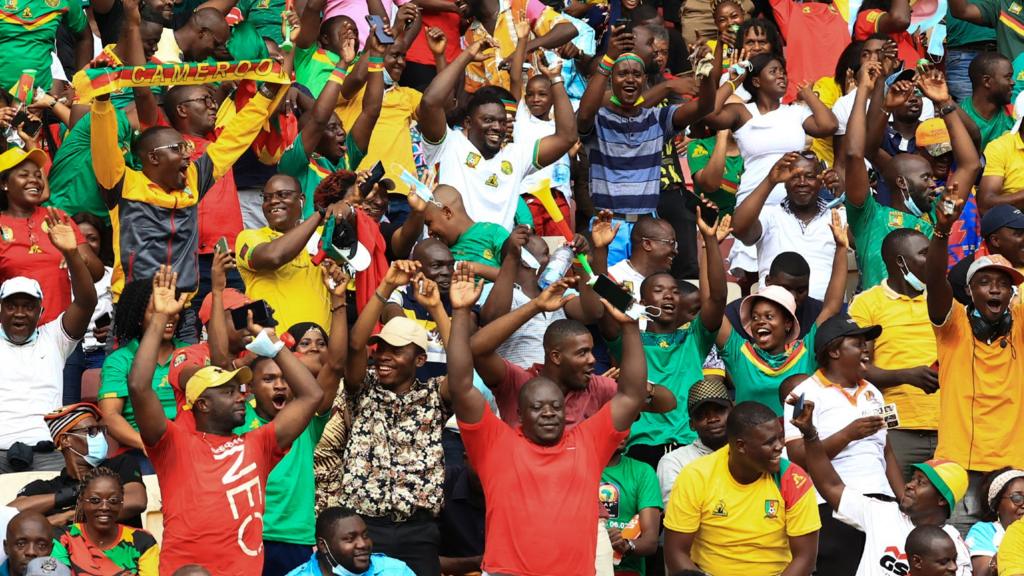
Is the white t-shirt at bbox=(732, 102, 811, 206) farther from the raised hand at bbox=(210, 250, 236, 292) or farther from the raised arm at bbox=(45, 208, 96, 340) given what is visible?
the raised arm at bbox=(45, 208, 96, 340)

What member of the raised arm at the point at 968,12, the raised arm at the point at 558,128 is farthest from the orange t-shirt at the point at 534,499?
the raised arm at the point at 968,12

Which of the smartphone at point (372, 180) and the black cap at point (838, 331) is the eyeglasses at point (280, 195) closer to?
the smartphone at point (372, 180)

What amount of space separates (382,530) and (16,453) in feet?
7.57

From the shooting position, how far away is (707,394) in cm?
1024

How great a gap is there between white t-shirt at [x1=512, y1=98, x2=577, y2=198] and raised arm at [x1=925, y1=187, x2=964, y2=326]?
3415 mm

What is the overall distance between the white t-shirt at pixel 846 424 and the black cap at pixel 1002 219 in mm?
1457

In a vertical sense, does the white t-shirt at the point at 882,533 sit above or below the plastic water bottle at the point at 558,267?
below

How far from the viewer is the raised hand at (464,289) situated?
8.77 meters

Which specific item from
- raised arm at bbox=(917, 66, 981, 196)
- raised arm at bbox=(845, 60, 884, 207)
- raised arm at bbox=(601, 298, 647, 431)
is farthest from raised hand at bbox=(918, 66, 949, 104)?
raised arm at bbox=(601, 298, 647, 431)

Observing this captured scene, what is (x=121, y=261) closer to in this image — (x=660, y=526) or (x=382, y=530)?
(x=382, y=530)

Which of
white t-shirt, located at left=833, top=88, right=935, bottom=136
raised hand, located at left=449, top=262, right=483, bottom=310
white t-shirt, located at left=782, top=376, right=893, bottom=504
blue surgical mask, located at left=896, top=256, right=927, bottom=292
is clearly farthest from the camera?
white t-shirt, located at left=833, top=88, right=935, bottom=136

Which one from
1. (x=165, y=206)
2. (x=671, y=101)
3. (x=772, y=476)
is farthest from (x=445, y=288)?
(x=671, y=101)

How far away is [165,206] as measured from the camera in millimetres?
10914

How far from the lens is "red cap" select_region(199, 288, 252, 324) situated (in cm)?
983
